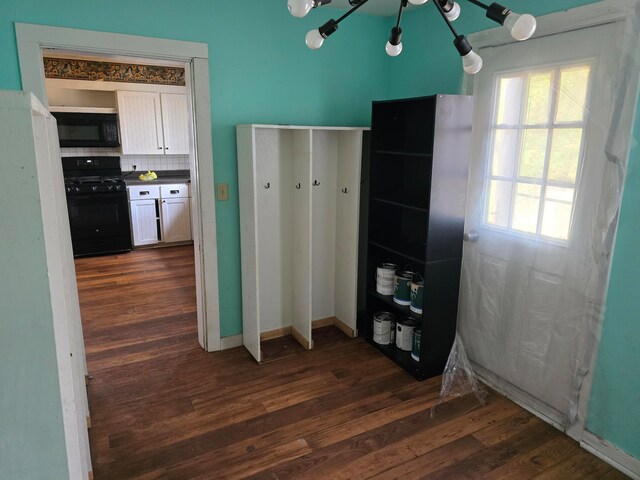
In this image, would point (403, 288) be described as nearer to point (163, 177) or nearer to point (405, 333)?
point (405, 333)

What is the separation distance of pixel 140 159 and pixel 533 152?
543 cm

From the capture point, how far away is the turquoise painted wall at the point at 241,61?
248cm

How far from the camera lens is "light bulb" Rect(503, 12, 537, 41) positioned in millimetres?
1154

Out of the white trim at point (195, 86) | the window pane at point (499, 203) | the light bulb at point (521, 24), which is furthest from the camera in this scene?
the window pane at point (499, 203)

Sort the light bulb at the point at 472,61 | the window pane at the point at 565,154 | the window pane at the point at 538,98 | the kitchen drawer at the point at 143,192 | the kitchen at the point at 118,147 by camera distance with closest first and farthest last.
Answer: the light bulb at the point at 472,61
the window pane at the point at 565,154
the window pane at the point at 538,98
the kitchen at the point at 118,147
the kitchen drawer at the point at 143,192

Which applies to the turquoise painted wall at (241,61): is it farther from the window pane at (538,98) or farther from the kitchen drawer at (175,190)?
the kitchen drawer at (175,190)

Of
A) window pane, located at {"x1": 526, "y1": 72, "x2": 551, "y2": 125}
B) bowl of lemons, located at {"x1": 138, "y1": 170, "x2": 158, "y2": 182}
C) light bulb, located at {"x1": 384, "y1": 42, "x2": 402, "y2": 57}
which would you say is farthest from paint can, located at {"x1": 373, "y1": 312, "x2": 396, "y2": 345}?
bowl of lemons, located at {"x1": 138, "y1": 170, "x2": 158, "y2": 182}

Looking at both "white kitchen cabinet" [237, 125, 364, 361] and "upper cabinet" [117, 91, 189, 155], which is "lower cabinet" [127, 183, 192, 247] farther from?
"white kitchen cabinet" [237, 125, 364, 361]

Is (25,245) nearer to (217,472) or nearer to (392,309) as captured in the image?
(217,472)

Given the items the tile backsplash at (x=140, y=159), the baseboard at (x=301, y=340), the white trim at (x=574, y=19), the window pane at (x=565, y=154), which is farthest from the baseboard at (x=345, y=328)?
the tile backsplash at (x=140, y=159)

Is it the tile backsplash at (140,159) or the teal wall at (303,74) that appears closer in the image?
the teal wall at (303,74)

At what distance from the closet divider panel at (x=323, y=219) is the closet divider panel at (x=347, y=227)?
1.6 inches

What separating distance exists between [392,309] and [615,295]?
158 centimetres

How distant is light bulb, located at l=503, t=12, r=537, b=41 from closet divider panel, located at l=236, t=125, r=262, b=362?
1826 millimetres
